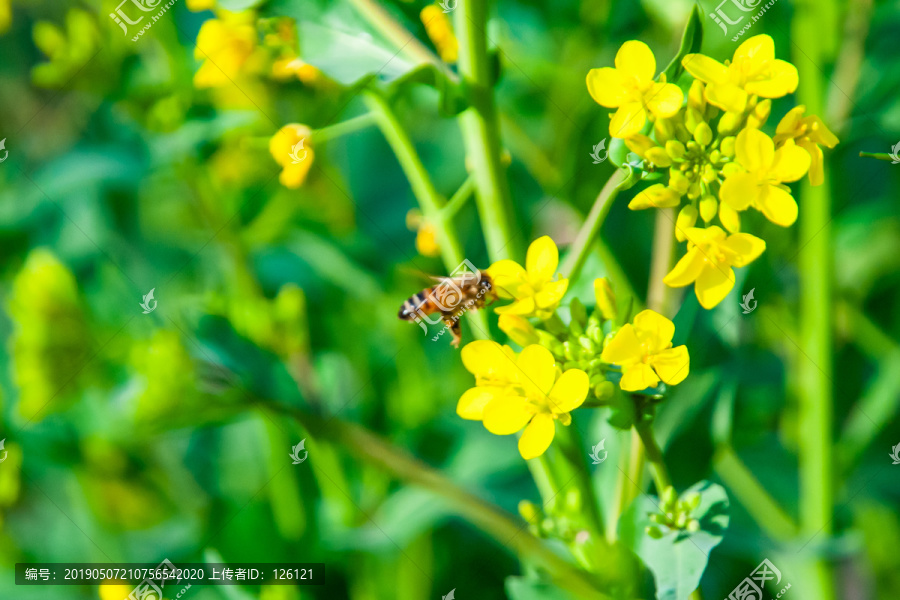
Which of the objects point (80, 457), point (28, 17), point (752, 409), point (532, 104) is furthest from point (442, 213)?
point (28, 17)

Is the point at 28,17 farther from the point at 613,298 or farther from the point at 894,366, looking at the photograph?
the point at 894,366

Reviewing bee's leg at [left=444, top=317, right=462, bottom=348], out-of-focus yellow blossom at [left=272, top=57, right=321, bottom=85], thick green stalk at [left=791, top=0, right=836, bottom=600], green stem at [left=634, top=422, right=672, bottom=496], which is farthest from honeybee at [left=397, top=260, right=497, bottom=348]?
thick green stalk at [left=791, top=0, right=836, bottom=600]

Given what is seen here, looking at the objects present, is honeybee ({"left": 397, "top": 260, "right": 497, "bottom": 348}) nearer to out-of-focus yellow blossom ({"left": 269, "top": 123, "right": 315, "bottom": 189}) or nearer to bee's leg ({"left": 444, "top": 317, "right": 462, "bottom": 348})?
bee's leg ({"left": 444, "top": 317, "right": 462, "bottom": 348})

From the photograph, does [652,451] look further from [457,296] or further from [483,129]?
[483,129]

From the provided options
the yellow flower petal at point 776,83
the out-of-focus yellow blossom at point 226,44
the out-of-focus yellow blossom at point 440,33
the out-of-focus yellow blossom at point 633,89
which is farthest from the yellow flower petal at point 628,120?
the out-of-focus yellow blossom at point 226,44

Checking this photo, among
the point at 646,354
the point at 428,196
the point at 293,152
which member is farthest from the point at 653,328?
the point at 293,152
